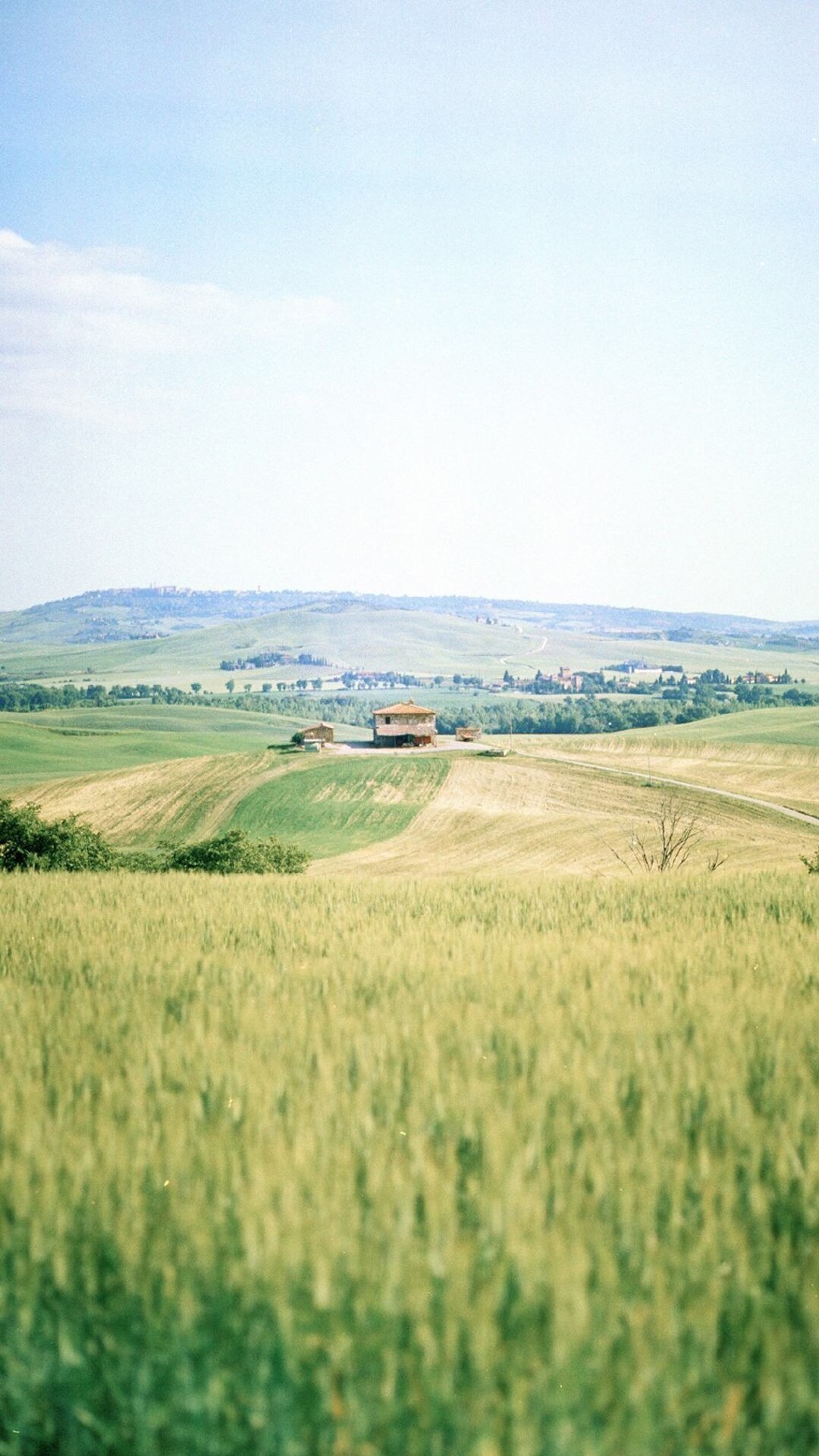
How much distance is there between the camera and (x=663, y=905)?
8992 mm

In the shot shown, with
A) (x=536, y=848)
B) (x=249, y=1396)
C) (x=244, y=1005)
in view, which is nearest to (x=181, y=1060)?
(x=244, y=1005)

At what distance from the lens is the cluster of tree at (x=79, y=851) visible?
115ft

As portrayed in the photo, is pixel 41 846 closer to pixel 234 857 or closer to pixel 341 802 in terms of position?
pixel 234 857

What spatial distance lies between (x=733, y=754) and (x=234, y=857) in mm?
72175

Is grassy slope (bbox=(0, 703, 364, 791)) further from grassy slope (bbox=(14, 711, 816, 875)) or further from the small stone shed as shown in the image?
grassy slope (bbox=(14, 711, 816, 875))

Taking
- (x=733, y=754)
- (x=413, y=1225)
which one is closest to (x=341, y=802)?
(x=733, y=754)

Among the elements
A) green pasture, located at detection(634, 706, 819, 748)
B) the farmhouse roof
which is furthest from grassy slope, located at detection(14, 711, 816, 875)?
the farmhouse roof

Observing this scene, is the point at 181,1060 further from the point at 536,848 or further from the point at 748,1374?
the point at 536,848

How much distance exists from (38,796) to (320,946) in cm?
8354

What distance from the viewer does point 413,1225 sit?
2.73 m

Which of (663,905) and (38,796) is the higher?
(663,905)

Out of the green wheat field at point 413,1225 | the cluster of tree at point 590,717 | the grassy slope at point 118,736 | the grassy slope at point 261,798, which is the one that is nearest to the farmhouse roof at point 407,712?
the grassy slope at point 261,798

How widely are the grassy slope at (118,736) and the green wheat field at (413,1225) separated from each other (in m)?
94.1

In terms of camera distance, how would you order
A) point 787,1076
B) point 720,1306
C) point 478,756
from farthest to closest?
point 478,756 → point 787,1076 → point 720,1306
